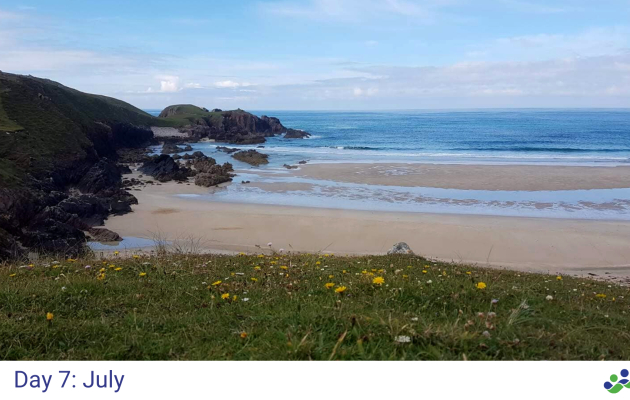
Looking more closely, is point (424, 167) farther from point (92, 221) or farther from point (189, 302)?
point (189, 302)

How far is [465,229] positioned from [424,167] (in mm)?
20837

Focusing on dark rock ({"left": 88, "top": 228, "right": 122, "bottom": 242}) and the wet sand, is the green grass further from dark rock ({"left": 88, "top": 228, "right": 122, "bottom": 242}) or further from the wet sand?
the wet sand

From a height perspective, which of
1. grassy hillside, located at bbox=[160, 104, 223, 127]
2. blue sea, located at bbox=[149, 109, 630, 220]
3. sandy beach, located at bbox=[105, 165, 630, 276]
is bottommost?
sandy beach, located at bbox=[105, 165, 630, 276]

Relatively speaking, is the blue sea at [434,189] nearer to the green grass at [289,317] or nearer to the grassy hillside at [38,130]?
the grassy hillside at [38,130]

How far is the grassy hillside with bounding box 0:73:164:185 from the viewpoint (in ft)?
76.2

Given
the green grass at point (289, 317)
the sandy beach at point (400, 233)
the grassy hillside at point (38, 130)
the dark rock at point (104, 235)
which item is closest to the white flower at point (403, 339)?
the green grass at point (289, 317)

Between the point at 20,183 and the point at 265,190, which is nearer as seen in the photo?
the point at 20,183

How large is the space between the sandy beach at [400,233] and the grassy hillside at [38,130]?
6084 mm

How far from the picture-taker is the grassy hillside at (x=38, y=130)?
23234 mm

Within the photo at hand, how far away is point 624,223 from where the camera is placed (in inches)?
774

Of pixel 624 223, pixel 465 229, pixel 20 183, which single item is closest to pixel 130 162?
pixel 20 183

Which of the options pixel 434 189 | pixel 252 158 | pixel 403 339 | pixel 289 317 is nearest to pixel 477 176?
pixel 434 189

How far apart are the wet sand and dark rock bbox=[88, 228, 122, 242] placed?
17925 mm
